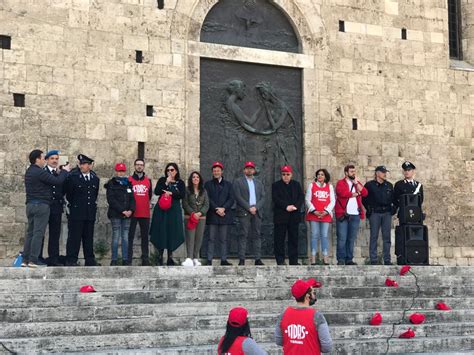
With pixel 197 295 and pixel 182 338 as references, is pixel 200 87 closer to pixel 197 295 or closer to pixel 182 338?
pixel 197 295

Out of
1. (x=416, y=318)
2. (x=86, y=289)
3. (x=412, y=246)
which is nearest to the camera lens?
(x=86, y=289)

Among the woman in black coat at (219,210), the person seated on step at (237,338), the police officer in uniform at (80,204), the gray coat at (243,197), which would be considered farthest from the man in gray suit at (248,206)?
the person seated on step at (237,338)

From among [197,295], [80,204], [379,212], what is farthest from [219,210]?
[379,212]

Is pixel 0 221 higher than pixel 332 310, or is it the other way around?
pixel 0 221

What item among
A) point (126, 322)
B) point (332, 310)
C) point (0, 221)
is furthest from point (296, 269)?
point (0, 221)

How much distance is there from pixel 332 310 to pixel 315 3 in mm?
8448

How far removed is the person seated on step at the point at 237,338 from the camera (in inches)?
246

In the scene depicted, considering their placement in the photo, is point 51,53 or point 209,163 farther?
point 209,163

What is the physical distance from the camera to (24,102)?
1423 centimetres

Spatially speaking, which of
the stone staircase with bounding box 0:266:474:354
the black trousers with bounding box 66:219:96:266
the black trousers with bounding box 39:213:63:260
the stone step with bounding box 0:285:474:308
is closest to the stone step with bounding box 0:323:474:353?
the stone staircase with bounding box 0:266:474:354

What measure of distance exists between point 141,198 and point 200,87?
3672 millimetres

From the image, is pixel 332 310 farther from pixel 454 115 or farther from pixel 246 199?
pixel 454 115

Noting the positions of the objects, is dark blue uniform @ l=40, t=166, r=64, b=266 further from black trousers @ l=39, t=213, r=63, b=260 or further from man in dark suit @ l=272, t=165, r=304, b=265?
man in dark suit @ l=272, t=165, r=304, b=265

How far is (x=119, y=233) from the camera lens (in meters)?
13.2
